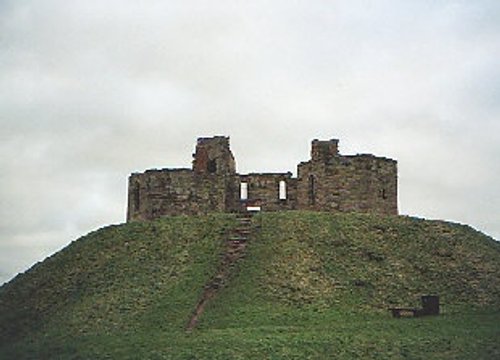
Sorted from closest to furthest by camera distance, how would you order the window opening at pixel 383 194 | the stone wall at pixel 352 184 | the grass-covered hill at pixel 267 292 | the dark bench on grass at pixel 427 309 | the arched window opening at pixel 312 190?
the grass-covered hill at pixel 267 292 < the dark bench on grass at pixel 427 309 < the stone wall at pixel 352 184 < the window opening at pixel 383 194 < the arched window opening at pixel 312 190

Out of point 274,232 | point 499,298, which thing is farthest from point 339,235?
point 499,298

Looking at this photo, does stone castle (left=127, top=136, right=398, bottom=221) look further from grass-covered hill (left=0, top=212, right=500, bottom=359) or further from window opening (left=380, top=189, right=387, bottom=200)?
grass-covered hill (left=0, top=212, right=500, bottom=359)

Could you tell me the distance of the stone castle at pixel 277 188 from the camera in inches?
1686

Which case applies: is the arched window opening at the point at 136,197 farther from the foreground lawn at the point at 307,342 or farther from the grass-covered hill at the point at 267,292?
the foreground lawn at the point at 307,342

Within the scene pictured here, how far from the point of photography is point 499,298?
32.0 m

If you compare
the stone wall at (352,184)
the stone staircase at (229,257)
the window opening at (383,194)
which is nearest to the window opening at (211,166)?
the stone staircase at (229,257)

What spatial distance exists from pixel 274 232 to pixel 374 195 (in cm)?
823

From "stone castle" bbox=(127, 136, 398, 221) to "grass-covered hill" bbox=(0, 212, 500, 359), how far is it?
2.75 meters

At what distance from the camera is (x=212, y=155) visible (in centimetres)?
4616

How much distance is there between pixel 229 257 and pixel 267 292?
4.42 metres

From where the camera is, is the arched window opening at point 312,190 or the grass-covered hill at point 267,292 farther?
the arched window opening at point 312,190

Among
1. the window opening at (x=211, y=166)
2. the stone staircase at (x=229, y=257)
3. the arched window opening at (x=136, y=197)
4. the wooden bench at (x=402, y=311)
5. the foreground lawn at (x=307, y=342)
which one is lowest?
the foreground lawn at (x=307, y=342)

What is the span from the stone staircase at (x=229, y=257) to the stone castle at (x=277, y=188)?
2792 millimetres

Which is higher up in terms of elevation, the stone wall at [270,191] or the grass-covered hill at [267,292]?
the stone wall at [270,191]
